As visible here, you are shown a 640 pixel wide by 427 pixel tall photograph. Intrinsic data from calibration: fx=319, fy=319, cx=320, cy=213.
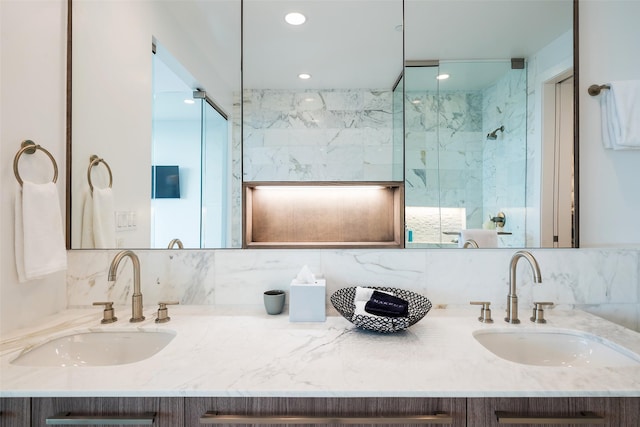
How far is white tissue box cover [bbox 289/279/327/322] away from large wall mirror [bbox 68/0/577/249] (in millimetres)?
443

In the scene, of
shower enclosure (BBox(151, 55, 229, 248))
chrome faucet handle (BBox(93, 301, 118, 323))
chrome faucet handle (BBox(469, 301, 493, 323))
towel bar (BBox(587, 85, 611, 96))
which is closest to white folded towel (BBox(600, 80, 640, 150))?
towel bar (BBox(587, 85, 611, 96))

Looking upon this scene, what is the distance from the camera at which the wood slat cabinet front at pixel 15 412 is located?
0.81 meters

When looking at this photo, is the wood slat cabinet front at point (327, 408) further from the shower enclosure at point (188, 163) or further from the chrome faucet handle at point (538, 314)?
the shower enclosure at point (188, 163)

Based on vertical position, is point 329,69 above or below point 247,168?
above

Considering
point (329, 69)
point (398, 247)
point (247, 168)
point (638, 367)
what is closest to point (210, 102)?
point (247, 168)

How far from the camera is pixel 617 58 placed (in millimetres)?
1442

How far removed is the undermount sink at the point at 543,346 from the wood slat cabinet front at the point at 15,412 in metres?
1.35

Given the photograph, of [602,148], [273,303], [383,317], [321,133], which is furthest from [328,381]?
[602,148]

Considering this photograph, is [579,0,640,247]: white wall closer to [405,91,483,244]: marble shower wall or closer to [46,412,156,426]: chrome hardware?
[405,91,483,244]: marble shower wall

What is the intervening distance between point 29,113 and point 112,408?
3.67 ft

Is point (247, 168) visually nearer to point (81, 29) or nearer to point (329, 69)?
point (329, 69)

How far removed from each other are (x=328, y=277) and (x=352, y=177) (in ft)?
1.54

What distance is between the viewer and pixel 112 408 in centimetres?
82

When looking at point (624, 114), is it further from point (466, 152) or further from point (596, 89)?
point (466, 152)
